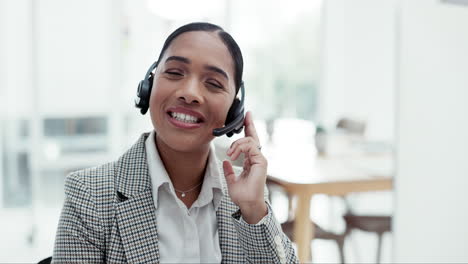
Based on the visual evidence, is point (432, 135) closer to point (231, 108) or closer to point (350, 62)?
point (231, 108)

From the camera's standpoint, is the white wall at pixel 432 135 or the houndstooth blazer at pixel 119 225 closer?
the houndstooth blazer at pixel 119 225

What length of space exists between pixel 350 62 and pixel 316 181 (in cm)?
322

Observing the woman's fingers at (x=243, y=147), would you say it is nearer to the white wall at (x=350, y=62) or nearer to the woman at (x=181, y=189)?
the woman at (x=181, y=189)

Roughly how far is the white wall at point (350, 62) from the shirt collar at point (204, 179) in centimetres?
232

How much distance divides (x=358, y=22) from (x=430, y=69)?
3.10 meters

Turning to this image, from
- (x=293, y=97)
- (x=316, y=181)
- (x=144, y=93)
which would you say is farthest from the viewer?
(x=293, y=97)

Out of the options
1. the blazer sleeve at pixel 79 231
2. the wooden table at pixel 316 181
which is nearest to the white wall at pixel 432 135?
the wooden table at pixel 316 181

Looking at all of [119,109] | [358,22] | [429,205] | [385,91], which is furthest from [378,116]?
[119,109]

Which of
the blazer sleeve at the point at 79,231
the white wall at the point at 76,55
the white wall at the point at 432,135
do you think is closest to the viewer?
the blazer sleeve at the point at 79,231

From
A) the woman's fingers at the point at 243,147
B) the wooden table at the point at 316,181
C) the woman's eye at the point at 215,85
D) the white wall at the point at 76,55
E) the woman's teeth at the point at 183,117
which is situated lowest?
the wooden table at the point at 316,181

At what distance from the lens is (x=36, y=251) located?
3.57 metres

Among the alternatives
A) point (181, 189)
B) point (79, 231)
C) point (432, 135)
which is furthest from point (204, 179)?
point (432, 135)

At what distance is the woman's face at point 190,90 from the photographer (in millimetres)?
1107

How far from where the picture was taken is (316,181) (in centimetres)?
229
